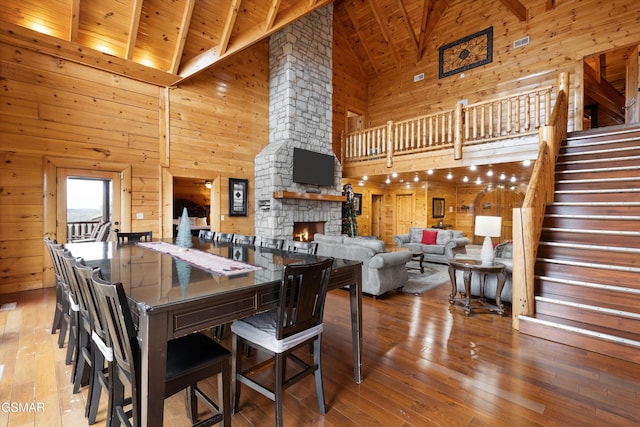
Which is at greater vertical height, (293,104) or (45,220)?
(293,104)

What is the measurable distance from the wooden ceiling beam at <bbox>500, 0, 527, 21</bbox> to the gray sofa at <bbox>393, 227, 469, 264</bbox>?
17.4ft

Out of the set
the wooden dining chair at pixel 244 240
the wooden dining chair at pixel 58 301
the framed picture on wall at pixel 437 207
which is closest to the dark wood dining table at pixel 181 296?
the wooden dining chair at pixel 58 301

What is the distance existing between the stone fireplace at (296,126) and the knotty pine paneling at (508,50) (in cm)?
284

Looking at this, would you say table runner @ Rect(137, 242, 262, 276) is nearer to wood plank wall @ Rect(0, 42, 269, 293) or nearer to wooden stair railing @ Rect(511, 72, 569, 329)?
wooden stair railing @ Rect(511, 72, 569, 329)

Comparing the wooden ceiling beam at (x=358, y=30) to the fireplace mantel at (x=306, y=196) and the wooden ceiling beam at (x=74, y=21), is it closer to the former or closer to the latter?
the fireplace mantel at (x=306, y=196)

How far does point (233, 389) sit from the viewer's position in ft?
6.18

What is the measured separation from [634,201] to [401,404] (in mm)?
3910

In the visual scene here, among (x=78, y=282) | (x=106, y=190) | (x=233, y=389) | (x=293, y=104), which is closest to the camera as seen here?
(x=78, y=282)

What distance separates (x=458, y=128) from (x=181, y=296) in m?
6.24

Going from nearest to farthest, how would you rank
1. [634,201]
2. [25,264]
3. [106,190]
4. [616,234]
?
[616,234] < [634,201] < [25,264] < [106,190]

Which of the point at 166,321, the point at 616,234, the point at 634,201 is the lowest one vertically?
the point at 166,321

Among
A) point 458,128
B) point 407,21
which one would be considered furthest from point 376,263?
point 407,21

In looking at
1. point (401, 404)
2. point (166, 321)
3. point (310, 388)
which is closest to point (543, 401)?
point (401, 404)

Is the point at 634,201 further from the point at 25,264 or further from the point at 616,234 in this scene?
the point at 25,264
